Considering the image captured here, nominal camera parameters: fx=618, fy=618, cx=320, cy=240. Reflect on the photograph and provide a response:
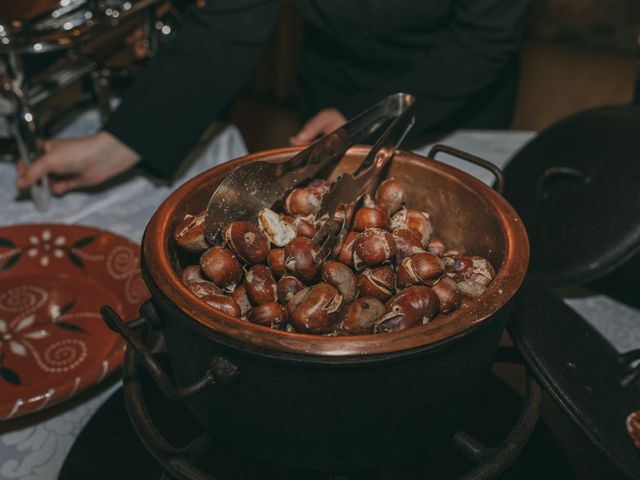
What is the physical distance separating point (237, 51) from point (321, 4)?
27 centimetres

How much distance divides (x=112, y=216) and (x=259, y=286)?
0.63 metres

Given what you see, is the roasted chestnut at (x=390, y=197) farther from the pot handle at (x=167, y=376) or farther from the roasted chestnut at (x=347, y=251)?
the pot handle at (x=167, y=376)

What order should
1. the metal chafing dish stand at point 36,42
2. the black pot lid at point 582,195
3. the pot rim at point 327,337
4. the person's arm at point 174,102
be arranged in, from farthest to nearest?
the person's arm at point 174,102 < the metal chafing dish stand at point 36,42 < the black pot lid at point 582,195 < the pot rim at point 327,337

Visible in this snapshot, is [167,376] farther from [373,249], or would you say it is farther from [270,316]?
[373,249]

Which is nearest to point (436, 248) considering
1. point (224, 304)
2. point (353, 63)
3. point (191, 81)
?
point (224, 304)

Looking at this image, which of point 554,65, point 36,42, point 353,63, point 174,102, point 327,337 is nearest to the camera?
point 327,337

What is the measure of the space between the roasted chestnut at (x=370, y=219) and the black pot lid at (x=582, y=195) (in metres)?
0.35

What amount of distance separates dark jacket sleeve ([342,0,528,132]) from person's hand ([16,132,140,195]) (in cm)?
49

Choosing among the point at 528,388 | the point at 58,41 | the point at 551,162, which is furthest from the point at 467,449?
the point at 58,41

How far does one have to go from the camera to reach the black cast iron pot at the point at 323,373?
491mm

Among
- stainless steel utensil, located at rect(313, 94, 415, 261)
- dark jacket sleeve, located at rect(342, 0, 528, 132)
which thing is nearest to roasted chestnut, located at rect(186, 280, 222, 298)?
stainless steel utensil, located at rect(313, 94, 415, 261)

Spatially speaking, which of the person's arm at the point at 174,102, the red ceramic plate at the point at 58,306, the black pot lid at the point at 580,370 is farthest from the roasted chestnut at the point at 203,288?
the person's arm at the point at 174,102

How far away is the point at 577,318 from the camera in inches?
30.0

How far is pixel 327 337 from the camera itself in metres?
0.49
